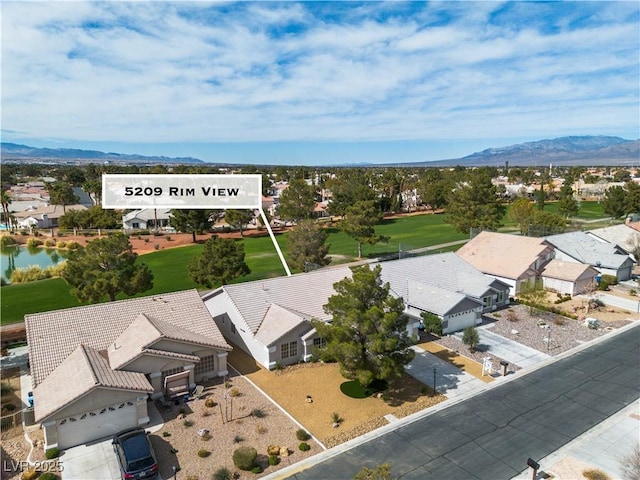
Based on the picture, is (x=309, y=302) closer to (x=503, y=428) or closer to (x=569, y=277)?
(x=503, y=428)

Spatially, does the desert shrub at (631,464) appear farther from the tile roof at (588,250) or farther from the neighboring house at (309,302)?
the tile roof at (588,250)

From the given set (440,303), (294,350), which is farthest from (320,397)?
(440,303)

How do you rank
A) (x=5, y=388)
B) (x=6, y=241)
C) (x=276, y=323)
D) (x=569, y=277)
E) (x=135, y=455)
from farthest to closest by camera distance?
(x=6, y=241) < (x=569, y=277) < (x=276, y=323) < (x=5, y=388) < (x=135, y=455)

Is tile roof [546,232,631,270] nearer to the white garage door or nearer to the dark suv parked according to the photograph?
the white garage door

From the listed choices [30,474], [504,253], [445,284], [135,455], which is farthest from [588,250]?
[30,474]

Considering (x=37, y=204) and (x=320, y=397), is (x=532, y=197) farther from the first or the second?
(x=37, y=204)
